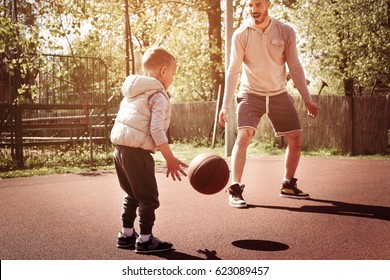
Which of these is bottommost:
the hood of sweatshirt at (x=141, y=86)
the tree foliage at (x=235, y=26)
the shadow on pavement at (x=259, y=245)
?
the shadow on pavement at (x=259, y=245)

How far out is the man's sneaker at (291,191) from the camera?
5.53 metres

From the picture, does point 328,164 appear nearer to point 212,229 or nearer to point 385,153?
point 385,153

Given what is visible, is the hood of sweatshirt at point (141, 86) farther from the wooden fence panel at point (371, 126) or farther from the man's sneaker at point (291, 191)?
the wooden fence panel at point (371, 126)

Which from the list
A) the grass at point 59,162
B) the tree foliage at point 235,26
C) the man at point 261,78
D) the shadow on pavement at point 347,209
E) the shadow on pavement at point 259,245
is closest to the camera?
the shadow on pavement at point 259,245

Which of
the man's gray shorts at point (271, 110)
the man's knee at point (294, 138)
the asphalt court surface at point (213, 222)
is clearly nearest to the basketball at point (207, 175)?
the asphalt court surface at point (213, 222)

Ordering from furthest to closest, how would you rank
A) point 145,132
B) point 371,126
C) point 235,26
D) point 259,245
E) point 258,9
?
point 235,26 < point 371,126 < point 258,9 < point 259,245 < point 145,132

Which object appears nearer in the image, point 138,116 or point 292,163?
point 138,116

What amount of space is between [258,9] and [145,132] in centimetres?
226

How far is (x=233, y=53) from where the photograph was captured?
534 centimetres

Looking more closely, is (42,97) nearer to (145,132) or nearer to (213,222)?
(213,222)

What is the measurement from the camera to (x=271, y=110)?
5.32 meters

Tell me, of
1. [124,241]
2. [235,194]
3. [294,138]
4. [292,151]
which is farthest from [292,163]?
[124,241]

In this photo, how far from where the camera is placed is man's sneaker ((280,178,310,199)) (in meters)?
5.53

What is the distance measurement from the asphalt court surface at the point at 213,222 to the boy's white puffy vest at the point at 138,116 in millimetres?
749
